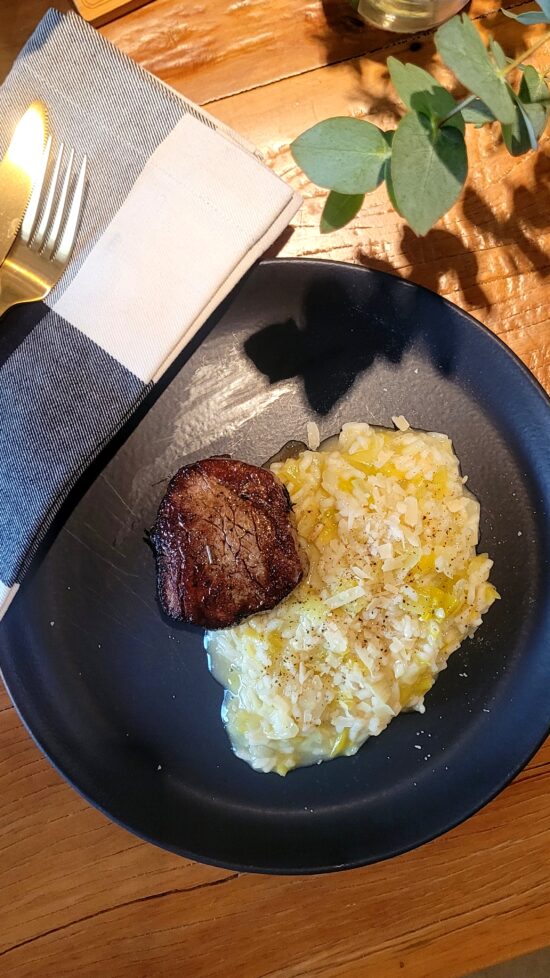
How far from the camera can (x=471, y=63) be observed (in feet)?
3.31

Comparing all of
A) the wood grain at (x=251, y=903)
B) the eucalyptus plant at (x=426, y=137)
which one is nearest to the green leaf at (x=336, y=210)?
the eucalyptus plant at (x=426, y=137)

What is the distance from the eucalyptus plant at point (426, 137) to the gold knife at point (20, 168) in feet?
1.75

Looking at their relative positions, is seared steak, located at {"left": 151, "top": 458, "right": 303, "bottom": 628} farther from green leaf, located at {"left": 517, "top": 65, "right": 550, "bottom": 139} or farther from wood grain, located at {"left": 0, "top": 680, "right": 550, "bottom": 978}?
green leaf, located at {"left": 517, "top": 65, "right": 550, "bottom": 139}

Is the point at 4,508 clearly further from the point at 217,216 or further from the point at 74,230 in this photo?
the point at 217,216

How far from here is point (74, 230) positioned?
1387 mm

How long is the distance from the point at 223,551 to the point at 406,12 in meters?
1.17

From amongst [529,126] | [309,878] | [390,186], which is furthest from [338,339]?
[309,878]

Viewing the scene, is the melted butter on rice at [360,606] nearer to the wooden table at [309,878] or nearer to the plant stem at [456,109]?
the wooden table at [309,878]

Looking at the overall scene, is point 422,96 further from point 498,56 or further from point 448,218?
point 448,218

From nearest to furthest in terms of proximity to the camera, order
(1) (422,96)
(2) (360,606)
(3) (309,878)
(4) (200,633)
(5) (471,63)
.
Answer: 1. (5) (471,63)
2. (1) (422,96)
3. (2) (360,606)
4. (4) (200,633)
5. (3) (309,878)

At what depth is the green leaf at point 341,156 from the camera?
114cm

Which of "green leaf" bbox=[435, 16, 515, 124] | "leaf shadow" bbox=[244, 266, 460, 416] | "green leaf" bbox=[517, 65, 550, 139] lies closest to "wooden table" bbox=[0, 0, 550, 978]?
"leaf shadow" bbox=[244, 266, 460, 416]

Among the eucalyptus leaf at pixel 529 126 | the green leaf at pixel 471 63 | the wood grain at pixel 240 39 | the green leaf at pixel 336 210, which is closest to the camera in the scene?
the green leaf at pixel 471 63

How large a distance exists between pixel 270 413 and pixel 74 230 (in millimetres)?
529
